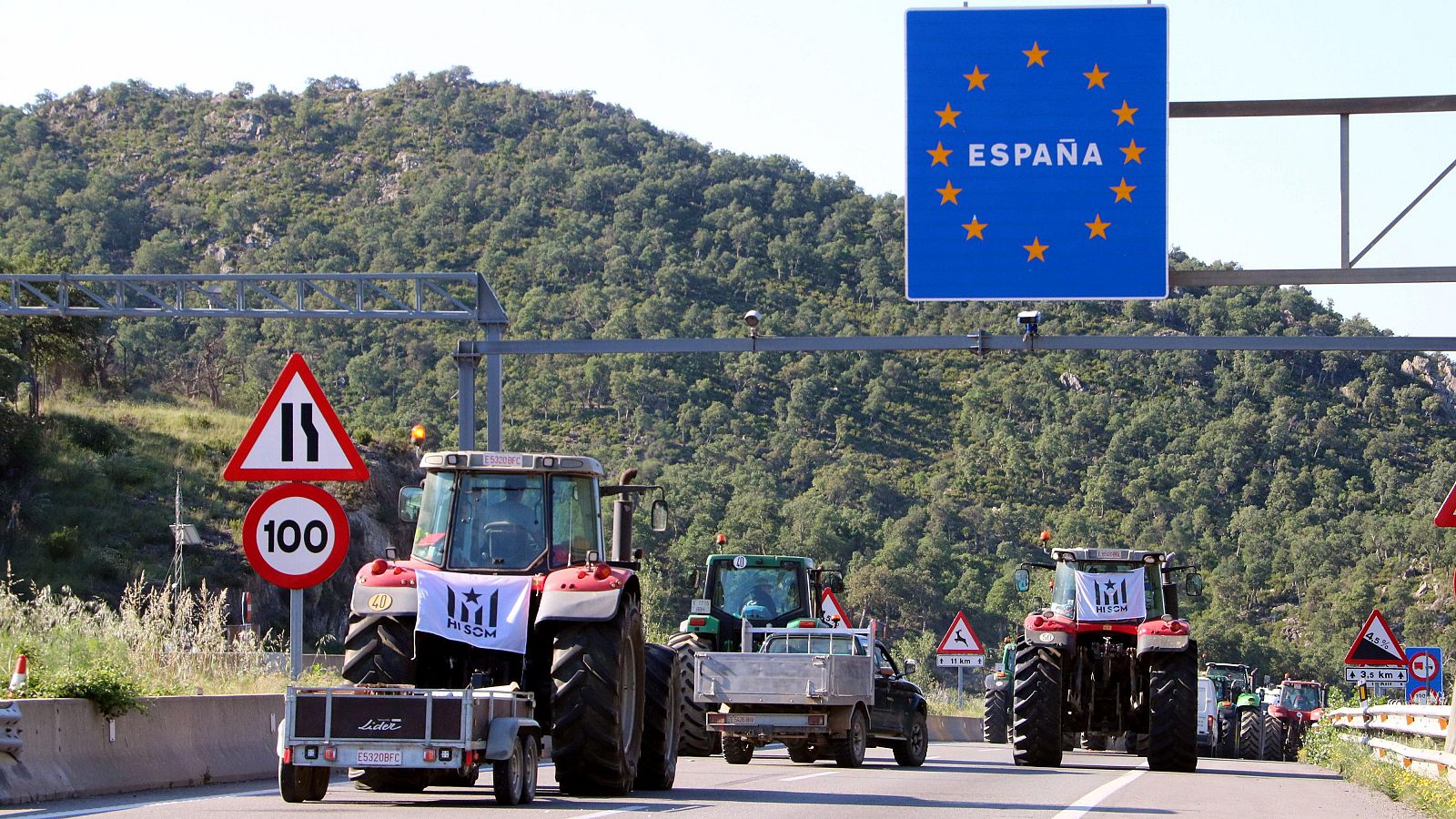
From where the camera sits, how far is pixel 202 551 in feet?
161

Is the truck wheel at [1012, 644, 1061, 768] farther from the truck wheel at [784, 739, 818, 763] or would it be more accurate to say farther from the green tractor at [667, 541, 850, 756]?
the green tractor at [667, 541, 850, 756]

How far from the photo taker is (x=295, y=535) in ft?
43.1

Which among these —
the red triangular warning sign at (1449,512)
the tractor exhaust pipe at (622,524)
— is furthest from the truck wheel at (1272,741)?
the tractor exhaust pipe at (622,524)

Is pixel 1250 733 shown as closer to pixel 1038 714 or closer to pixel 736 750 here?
pixel 1038 714

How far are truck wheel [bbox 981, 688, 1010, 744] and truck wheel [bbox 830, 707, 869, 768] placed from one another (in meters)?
10.5

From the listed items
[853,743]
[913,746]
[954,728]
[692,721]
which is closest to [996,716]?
[954,728]

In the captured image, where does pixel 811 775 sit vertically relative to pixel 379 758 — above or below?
below

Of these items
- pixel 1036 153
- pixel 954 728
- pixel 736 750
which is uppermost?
pixel 1036 153

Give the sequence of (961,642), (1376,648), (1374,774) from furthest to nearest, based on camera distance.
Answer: (961,642) < (1376,648) < (1374,774)

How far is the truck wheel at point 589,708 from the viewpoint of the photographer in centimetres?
1342

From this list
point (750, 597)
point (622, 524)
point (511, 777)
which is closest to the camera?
point (511, 777)

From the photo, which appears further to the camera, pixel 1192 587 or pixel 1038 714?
pixel 1192 587

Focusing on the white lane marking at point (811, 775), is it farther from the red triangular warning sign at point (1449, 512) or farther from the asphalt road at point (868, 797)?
the red triangular warning sign at point (1449, 512)

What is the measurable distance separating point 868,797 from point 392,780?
3.91m
